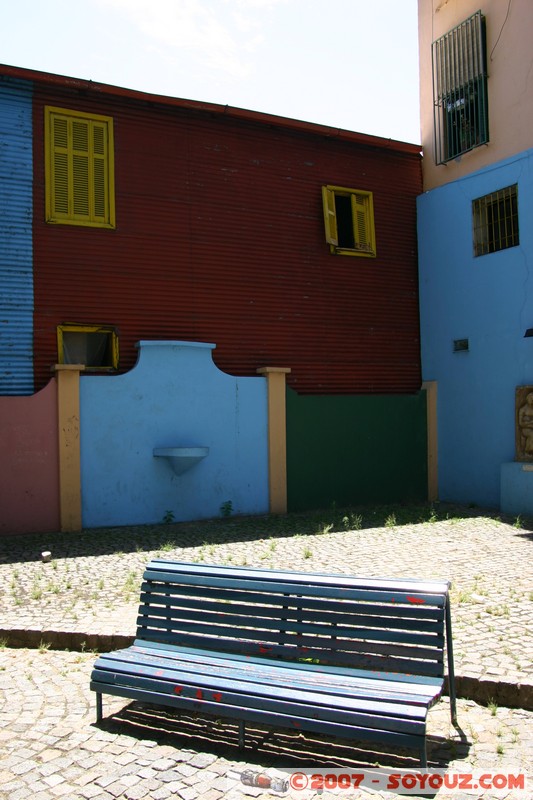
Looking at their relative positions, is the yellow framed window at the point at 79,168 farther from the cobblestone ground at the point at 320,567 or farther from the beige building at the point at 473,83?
the beige building at the point at 473,83

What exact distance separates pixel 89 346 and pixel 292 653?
8.96 m

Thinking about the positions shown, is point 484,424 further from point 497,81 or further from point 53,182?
point 53,182

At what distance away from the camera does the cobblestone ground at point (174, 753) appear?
11.3 feet

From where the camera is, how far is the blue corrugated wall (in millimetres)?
11508

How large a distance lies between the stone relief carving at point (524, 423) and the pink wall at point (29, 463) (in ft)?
25.9

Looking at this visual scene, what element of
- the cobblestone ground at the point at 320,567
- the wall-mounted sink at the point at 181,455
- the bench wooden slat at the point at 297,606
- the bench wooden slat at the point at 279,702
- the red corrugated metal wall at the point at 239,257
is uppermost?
the red corrugated metal wall at the point at 239,257

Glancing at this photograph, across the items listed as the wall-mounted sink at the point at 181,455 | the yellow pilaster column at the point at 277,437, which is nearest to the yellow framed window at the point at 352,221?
the yellow pilaster column at the point at 277,437

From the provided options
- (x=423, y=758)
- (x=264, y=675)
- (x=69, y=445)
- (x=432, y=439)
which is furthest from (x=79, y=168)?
(x=423, y=758)

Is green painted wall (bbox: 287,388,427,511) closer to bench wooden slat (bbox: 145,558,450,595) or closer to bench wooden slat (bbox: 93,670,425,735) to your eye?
bench wooden slat (bbox: 145,558,450,595)

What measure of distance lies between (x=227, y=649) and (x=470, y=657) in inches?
67.6

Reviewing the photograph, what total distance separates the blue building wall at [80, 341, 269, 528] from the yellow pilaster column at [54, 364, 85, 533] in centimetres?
12

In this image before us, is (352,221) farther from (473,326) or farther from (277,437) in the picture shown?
(277,437)

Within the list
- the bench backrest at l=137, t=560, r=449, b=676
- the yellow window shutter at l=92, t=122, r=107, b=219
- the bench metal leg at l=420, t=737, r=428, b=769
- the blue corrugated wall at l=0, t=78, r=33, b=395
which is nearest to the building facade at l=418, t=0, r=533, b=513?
the yellow window shutter at l=92, t=122, r=107, b=219

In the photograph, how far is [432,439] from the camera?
49.2ft
